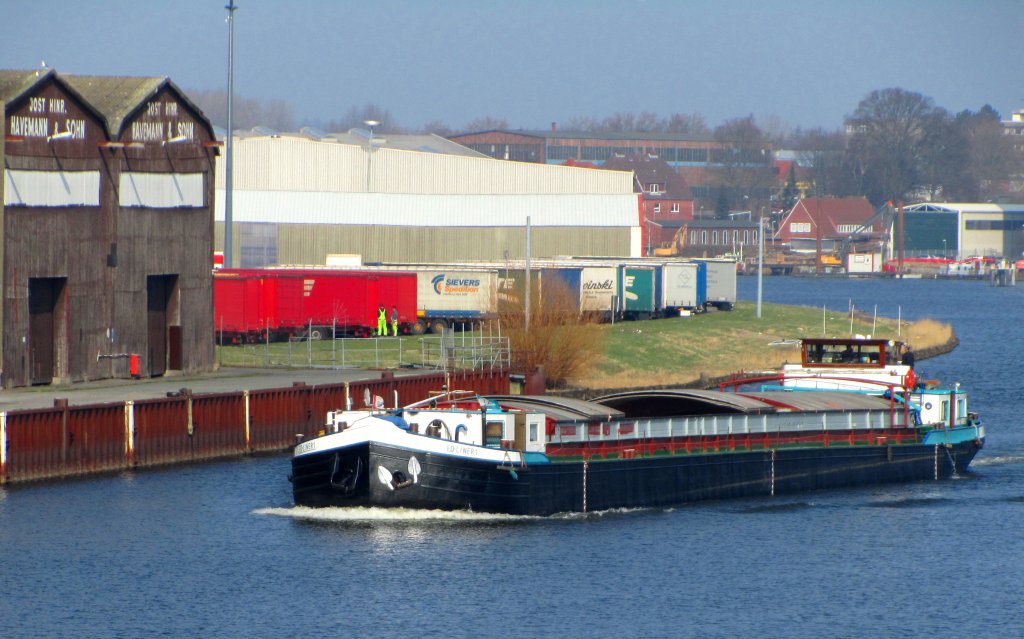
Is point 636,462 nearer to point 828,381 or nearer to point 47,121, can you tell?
point 828,381

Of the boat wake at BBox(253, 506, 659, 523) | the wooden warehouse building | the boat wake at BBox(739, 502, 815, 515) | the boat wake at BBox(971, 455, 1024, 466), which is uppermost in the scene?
the wooden warehouse building

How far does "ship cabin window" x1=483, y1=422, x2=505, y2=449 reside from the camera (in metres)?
36.2

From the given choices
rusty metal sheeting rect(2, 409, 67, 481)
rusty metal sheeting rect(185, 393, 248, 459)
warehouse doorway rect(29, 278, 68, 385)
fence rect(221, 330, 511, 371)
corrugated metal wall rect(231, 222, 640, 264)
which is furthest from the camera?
corrugated metal wall rect(231, 222, 640, 264)

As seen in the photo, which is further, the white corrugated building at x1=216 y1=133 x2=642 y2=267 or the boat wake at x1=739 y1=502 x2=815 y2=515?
the white corrugated building at x1=216 y1=133 x2=642 y2=267

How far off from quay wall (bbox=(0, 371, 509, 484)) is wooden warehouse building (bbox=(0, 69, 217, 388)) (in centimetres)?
679

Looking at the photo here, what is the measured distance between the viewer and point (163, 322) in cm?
5525

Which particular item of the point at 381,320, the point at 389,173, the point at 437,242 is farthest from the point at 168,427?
the point at 389,173

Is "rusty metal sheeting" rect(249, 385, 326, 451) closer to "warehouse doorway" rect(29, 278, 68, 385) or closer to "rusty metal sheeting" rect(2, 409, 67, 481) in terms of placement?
"warehouse doorway" rect(29, 278, 68, 385)

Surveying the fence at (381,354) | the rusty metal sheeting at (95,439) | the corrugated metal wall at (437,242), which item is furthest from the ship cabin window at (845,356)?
the corrugated metal wall at (437,242)

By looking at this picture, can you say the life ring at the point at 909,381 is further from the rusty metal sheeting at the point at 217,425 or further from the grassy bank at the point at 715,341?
the rusty metal sheeting at the point at 217,425

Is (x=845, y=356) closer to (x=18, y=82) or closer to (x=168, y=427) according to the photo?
(x=168, y=427)

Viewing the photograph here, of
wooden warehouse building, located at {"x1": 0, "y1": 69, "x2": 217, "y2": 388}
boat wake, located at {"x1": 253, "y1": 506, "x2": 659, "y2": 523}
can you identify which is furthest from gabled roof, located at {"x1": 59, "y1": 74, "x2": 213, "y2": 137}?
boat wake, located at {"x1": 253, "y1": 506, "x2": 659, "y2": 523}

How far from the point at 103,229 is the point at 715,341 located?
1604 inches

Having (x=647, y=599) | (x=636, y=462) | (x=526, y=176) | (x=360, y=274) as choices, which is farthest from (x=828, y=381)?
(x=526, y=176)
